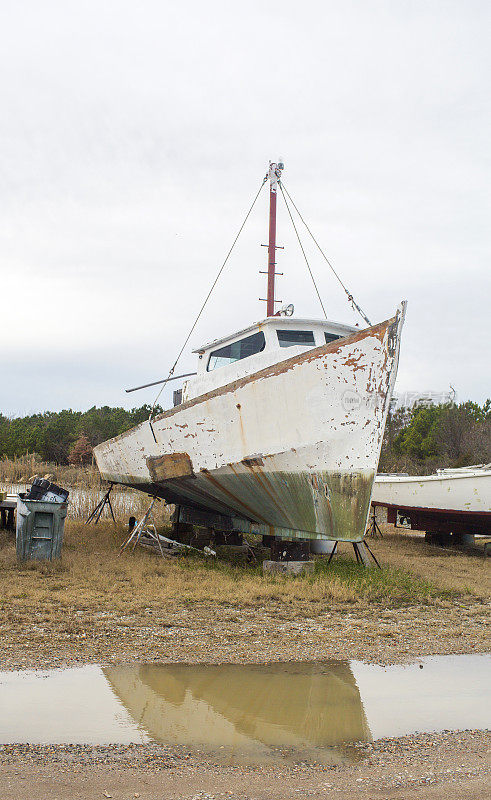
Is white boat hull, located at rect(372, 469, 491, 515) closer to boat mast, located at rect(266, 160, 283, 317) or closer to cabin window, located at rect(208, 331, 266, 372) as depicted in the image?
boat mast, located at rect(266, 160, 283, 317)

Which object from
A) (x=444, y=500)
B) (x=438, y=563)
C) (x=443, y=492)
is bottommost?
(x=438, y=563)

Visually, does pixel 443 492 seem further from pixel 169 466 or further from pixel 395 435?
pixel 395 435

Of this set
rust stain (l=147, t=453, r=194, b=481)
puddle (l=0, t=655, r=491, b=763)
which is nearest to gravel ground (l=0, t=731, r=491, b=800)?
puddle (l=0, t=655, r=491, b=763)

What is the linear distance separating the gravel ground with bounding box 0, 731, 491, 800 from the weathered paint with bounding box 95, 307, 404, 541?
483 centimetres

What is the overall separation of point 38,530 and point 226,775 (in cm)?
676

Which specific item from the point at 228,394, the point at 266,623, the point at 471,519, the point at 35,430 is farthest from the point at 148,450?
the point at 35,430

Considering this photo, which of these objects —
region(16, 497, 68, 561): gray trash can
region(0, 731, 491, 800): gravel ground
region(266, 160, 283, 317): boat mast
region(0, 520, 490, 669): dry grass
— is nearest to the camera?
region(0, 731, 491, 800): gravel ground

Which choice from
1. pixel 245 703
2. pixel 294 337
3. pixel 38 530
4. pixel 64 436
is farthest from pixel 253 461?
pixel 64 436

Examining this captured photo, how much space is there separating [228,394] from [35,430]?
34919 mm

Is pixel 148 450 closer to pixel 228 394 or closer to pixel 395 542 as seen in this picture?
pixel 228 394

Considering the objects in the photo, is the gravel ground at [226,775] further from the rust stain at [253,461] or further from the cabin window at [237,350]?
the cabin window at [237,350]

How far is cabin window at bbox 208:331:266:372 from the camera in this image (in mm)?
10469

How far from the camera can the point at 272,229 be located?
1272 centimetres

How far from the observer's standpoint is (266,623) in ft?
20.6
